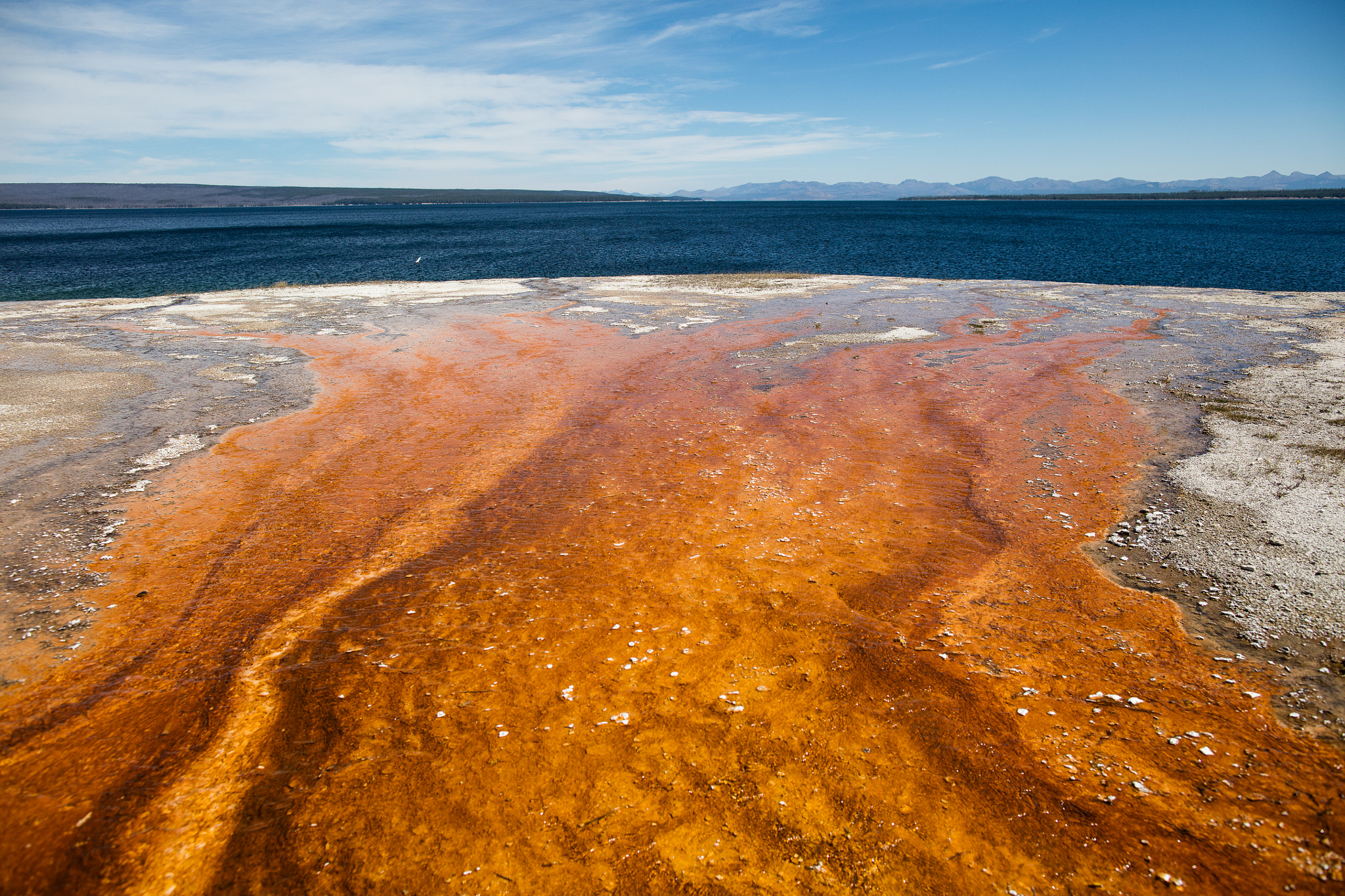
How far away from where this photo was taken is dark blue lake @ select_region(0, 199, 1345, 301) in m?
38.6

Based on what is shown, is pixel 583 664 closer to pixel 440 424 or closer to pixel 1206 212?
pixel 440 424

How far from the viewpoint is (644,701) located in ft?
17.4

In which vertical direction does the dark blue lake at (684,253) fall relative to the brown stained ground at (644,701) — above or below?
above

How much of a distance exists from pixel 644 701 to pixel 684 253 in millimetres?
52496

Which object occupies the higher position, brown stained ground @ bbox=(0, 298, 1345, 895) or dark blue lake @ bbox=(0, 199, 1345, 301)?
dark blue lake @ bbox=(0, 199, 1345, 301)

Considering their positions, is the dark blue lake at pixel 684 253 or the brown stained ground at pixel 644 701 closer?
the brown stained ground at pixel 644 701

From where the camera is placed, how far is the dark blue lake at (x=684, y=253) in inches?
1519

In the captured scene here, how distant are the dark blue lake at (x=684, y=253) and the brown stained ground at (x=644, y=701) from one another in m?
33.0

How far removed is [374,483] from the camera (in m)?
9.22

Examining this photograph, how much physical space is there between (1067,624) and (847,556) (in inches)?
83.7

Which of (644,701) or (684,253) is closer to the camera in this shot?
(644,701)

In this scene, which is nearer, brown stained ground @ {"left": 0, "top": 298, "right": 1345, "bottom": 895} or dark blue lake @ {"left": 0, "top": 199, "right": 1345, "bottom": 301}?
brown stained ground @ {"left": 0, "top": 298, "right": 1345, "bottom": 895}

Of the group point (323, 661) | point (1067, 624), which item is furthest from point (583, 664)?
point (1067, 624)

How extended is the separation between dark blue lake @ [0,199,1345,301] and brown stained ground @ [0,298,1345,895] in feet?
108
